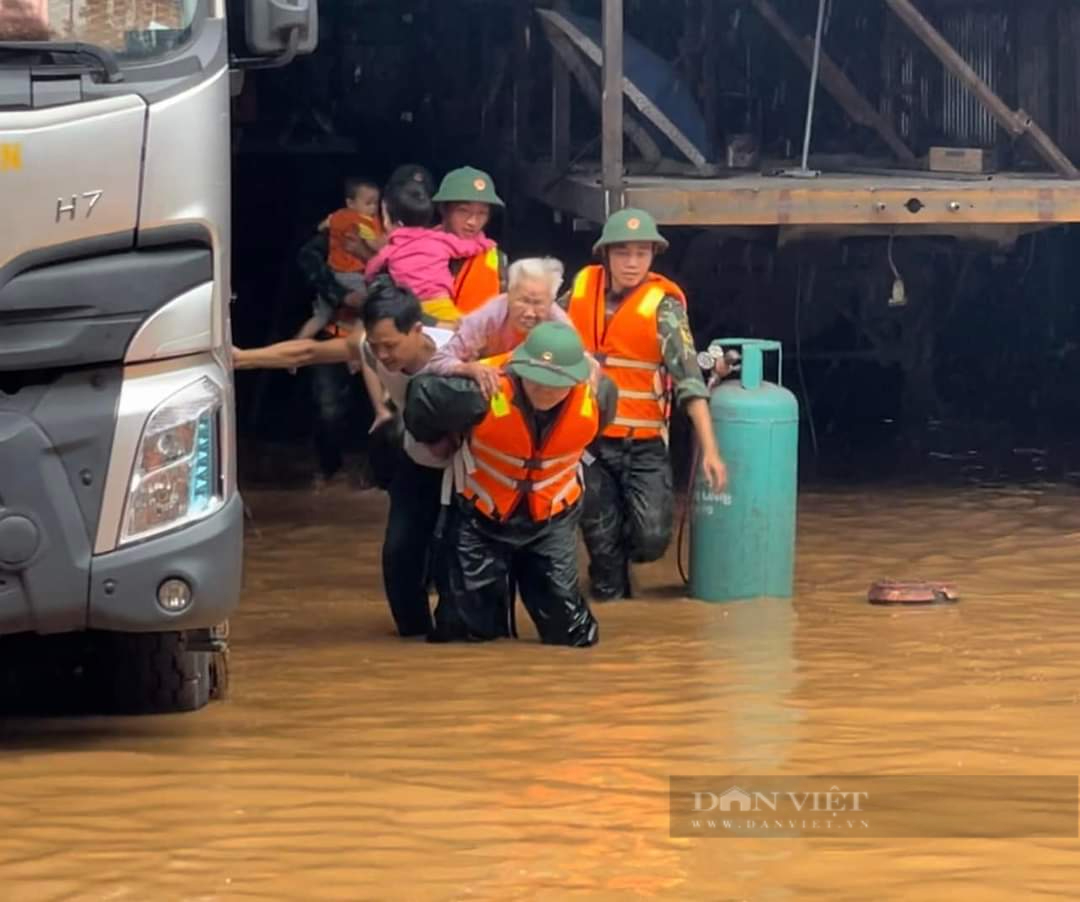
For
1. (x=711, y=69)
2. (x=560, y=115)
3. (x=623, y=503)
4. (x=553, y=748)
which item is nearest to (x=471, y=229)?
(x=623, y=503)

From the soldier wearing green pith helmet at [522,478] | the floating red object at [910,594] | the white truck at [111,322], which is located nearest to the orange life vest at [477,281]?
the soldier wearing green pith helmet at [522,478]

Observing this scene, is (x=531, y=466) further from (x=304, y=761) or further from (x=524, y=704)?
(x=304, y=761)

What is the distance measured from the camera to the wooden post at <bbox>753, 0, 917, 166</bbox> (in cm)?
1342

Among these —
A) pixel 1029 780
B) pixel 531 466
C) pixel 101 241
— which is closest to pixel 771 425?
pixel 531 466

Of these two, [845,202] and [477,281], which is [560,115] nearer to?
[845,202]

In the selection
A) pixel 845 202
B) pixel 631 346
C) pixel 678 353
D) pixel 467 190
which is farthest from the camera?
pixel 845 202

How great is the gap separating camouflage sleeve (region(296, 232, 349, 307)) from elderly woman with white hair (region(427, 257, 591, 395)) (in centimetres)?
374

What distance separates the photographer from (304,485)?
41.5 feet

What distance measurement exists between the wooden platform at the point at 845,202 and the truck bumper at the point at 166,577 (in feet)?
17.1

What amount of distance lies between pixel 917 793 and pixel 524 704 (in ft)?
5.23

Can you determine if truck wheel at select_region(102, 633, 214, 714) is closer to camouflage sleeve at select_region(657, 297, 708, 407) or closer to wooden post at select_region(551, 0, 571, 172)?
camouflage sleeve at select_region(657, 297, 708, 407)

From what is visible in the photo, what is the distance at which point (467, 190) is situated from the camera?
9.64 m

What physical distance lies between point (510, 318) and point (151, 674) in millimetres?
2092

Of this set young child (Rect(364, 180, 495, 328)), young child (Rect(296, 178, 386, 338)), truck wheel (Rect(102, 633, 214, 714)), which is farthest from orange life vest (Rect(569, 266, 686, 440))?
young child (Rect(296, 178, 386, 338))
